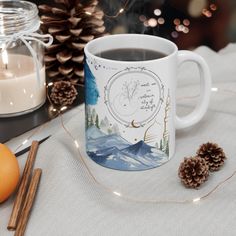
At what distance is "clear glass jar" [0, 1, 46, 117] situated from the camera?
0.74m

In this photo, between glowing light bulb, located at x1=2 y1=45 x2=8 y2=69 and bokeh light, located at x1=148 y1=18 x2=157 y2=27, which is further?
bokeh light, located at x1=148 y1=18 x2=157 y2=27

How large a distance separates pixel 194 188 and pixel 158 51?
Answer: 0.57 ft

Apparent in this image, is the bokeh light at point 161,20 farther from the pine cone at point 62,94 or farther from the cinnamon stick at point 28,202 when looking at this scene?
the cinnamon stick at point 28,202

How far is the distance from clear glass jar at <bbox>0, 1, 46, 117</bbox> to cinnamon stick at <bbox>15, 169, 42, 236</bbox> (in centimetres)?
16

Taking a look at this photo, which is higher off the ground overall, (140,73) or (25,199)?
(140,73)

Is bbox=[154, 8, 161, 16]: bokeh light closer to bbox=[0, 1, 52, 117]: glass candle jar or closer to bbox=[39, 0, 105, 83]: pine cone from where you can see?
bbox=[39, 0, 105, 83]: pine cone

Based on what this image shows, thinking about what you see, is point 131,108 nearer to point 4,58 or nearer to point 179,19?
point 4,58

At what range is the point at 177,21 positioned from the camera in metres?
1.05


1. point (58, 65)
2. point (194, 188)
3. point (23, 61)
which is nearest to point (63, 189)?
point (194, 188)

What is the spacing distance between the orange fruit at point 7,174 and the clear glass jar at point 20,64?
18cm

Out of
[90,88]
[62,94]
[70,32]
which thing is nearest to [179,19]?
[70,32]

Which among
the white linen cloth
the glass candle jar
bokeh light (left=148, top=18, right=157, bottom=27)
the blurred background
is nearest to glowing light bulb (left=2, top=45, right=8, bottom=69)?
the glass candle jar

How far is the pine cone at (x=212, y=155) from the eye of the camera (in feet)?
2.07

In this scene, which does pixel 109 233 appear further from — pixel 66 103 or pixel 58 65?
pixel 58 65
